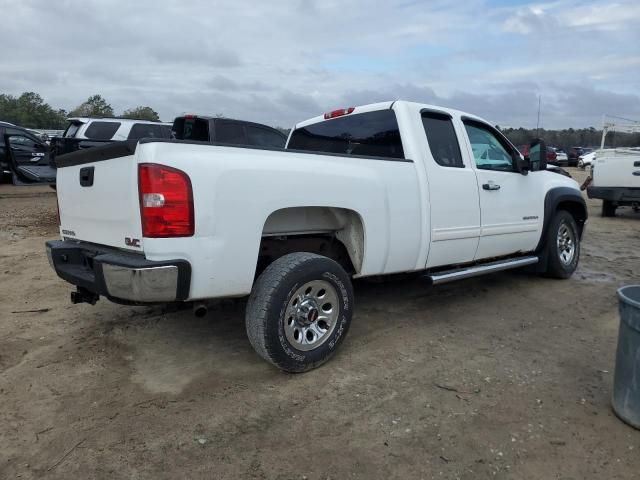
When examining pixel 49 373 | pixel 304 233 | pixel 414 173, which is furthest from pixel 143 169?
pixel 414 173

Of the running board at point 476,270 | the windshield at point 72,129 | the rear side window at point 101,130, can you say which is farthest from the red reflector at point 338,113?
the windshield at point 72,129

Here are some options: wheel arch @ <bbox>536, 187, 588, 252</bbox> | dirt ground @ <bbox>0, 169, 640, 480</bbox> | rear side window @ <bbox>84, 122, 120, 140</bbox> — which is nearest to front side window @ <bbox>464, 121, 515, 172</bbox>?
wheel arch @ <bbox>536, 187, 588, 252</bbox>

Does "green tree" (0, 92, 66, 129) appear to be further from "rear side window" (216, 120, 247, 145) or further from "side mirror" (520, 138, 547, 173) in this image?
"side mirror" (520, 138, 547, 173)

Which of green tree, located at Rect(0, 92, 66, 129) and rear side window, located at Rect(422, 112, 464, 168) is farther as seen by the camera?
green tree, located at Rect(0, 92, 66, 129)

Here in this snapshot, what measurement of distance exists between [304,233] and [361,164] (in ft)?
2.19

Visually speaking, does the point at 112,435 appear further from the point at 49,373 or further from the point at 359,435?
the point at 359,435

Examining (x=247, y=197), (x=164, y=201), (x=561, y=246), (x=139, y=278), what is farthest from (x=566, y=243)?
(x=139, y=278)

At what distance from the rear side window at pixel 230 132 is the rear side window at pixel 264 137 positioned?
0.66ft

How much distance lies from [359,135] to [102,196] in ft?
7.86

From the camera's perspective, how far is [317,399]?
3.23 meters

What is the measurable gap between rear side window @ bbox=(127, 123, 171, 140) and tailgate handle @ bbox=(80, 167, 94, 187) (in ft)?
32.0

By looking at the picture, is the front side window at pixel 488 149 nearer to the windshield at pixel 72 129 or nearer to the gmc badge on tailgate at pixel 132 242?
the gmc badge on tailgate at pixel 132 242

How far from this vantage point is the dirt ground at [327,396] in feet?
8.55

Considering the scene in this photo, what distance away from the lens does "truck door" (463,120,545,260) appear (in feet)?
16.1
